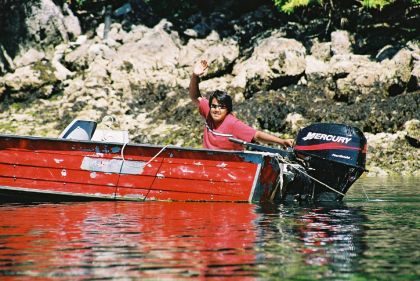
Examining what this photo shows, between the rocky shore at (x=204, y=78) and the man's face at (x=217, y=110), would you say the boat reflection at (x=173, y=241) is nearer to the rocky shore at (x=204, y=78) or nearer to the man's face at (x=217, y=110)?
the man's face at (x=217, y=110)

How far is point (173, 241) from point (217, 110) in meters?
4.47

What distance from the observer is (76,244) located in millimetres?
6883

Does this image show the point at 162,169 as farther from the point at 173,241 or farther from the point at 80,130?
the point at 173,241

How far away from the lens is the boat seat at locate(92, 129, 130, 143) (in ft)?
40.4

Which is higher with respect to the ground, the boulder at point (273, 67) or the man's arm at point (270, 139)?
the boulder at point (273, 67)

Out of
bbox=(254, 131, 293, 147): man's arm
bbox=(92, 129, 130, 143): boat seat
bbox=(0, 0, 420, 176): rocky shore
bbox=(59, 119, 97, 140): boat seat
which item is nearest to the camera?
bbox=(254, 131, 293, 147): man's arm

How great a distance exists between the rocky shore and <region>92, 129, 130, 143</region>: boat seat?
1064 cm

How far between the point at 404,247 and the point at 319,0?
22132 millimetres

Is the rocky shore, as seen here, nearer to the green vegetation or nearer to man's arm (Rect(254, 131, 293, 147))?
the green vegetation

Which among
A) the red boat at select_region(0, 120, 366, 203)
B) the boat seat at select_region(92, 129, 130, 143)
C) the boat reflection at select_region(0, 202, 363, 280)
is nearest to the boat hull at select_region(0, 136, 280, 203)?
the red boat at select_region(0, 120, 366, 203)

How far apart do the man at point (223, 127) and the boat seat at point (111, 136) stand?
→ 1.47 m

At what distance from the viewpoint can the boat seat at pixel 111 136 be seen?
40.4 ft

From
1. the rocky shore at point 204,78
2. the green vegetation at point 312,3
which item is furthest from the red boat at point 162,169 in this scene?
the green vegetation at point 312,3

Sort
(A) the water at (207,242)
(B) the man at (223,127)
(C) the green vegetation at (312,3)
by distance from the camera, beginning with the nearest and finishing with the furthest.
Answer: (A) the water at (207,242) → (B) the man at (223,127) → (C) the green vegetation at (312,3)
